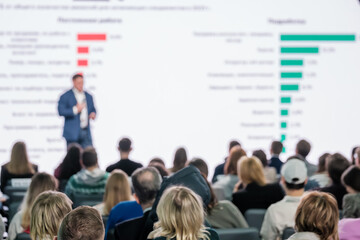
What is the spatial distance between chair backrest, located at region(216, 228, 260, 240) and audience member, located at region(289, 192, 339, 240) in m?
0.48

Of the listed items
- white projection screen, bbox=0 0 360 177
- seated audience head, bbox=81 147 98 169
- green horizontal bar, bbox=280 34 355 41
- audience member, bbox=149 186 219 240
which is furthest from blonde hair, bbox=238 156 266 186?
green horizontal bar, bbox=280 34 355 41

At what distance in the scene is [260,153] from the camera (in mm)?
6758

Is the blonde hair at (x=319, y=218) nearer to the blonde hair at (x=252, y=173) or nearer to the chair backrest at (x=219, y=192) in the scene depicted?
the blonde hair at (x=252, y=173)

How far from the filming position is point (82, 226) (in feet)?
7.47

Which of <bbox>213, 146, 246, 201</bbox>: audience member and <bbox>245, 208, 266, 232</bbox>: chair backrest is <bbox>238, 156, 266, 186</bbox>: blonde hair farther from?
<bbox>213, 146, 246, 201</bbox>: audience member

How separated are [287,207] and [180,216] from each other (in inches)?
66.2

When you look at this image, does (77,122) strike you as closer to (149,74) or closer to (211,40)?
(149,74)

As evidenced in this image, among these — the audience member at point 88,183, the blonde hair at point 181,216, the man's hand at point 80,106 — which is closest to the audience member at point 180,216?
the blonde hair at point 181,216

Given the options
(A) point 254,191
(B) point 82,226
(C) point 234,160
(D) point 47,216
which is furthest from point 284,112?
(B) point 82,226

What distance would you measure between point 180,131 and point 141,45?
1.57 m

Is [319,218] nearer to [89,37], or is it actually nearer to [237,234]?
[237,234]

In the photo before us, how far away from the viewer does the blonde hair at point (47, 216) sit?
2.88 m

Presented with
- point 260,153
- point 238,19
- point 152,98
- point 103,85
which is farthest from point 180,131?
point 260,153

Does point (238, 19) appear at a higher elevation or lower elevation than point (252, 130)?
higher
